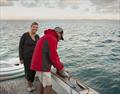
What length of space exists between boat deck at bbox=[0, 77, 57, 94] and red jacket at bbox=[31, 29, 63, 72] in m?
1.32

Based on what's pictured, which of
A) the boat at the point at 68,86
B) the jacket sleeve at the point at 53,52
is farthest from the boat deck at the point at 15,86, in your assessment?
the jacket sleeve at the point at 53,52

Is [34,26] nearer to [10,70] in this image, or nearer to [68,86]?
[68,86]

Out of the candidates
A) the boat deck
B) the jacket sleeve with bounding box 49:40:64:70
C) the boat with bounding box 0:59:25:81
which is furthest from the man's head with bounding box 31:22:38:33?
the boat with bounding box 0:59:25:81

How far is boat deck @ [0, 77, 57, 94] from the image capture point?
18.6ft

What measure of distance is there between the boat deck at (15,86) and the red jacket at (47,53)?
4.33 ft

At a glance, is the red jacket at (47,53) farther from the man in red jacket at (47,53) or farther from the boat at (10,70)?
the boat at (10,70)

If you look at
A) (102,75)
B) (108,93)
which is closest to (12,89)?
(108,93)

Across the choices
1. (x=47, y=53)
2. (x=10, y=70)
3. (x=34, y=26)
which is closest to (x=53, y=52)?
(x=47, y=53)

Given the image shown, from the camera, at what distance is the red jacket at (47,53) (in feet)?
13.8

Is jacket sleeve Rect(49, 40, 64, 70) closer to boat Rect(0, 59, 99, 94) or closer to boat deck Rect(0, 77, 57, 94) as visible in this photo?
boat Rect(0, 59, 99, 94)

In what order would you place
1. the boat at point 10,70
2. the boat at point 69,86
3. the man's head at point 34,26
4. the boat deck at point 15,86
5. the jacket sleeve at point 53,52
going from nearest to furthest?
the jacket sleeve at point 53,52, the boat at point 69,86, the man's head at point 34,26, the boat deck at point 15,86, the boat at point 10,70

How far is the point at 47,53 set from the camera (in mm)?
4293

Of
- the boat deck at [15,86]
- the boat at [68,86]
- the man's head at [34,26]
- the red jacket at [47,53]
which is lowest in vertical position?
the boat deck at [15,86]

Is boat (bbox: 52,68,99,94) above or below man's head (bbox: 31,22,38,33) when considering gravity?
below
